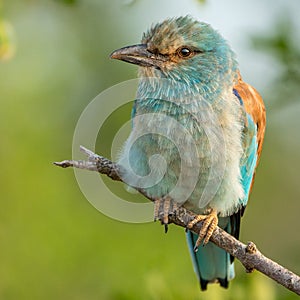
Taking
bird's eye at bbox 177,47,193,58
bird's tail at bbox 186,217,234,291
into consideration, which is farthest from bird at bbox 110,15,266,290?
bird's tail at bbox 186,217,234,291

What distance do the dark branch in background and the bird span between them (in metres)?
0.07

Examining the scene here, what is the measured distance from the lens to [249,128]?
528cm

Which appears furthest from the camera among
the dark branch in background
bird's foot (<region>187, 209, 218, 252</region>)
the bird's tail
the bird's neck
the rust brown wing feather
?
the bird's tail

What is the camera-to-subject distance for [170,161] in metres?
5.02

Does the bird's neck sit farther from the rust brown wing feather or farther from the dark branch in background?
the dark branch in background

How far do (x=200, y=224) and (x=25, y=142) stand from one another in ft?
9.48

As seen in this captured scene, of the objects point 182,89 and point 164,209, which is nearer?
point 164,209

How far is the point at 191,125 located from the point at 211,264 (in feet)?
4.00

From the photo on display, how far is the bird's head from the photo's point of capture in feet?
17.1

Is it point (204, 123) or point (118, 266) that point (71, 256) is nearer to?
point (118, 266)

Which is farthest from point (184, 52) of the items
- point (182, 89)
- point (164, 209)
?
point (164, 209)

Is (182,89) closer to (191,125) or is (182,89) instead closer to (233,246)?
(191,125)

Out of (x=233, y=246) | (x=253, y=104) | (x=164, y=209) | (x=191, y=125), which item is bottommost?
(x=233, y=246)

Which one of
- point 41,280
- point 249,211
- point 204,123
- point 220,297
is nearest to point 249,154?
point 204,123
